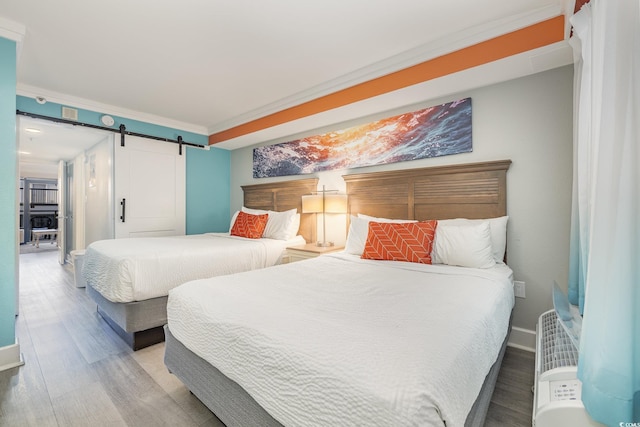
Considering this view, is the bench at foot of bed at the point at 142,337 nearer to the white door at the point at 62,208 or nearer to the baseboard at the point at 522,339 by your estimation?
the baseboard at the point at 522,339

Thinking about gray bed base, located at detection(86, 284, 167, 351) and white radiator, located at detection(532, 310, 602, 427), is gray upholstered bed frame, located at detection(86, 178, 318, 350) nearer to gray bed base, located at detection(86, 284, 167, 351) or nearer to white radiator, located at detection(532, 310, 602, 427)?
gray bed base, located at detection(86, 284, 167, 351)

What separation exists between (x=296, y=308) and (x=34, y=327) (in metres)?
2.97

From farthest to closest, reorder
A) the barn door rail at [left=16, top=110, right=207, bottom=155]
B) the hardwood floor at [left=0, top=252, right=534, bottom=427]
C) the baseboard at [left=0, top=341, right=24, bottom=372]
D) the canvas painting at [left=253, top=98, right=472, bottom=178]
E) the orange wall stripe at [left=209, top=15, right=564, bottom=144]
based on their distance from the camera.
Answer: the barn door rail at [left=16, top=110, right=207, bottom=155] < the canvas painting at [left=253, top=98, right=472, bottom=178] < the baseboard at [left=0, top=341, right=24, bottom=372] < the orange wall stripe at [left=209, top=15, right=564, bottom=144] < the hardwood floor at [left=0, top=252, right=534, bottom=427]

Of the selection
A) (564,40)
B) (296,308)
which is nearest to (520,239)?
(564,40)

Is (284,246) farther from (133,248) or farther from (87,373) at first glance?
(87,373)

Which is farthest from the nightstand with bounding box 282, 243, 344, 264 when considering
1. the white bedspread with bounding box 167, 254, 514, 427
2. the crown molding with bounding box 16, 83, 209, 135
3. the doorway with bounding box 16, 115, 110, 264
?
the doorway with bounding box 16, 115, 110, 264

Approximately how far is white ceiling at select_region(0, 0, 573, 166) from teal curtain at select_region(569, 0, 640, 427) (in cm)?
117

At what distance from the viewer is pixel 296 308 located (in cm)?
130

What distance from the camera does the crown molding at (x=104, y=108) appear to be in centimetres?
312

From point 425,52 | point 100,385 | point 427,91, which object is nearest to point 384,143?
point 427,91

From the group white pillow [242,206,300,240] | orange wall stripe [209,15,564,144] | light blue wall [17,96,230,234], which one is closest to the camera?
orange wall stripe [209,15,564,144]

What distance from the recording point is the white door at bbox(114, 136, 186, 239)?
388cm

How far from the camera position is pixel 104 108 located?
363 cm

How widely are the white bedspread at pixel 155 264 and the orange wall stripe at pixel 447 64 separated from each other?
171 centimetres
